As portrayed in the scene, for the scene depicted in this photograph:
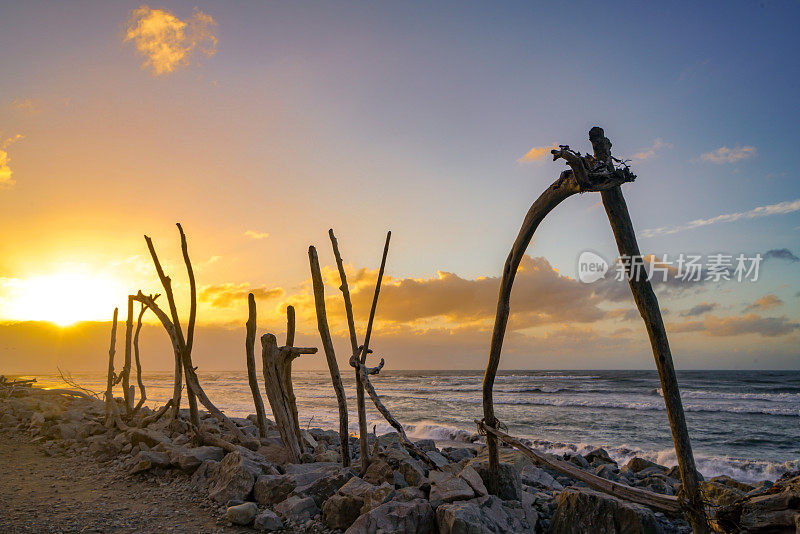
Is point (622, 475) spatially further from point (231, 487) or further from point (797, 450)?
point (797, 450)

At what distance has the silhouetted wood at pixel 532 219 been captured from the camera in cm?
375

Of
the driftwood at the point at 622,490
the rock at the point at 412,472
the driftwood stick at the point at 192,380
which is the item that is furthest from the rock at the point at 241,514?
the driftwood stick at the point at 192,380

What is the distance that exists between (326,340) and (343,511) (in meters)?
2.76

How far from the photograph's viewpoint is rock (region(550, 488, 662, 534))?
4109mm

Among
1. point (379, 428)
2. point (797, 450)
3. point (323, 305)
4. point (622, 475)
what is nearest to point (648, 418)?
point (797, 450)

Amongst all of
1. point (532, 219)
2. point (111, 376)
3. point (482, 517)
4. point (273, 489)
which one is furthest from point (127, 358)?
point (532, 219)

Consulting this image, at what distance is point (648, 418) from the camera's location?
21.5m

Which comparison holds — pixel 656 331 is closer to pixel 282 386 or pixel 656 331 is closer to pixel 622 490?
pixel 622 490

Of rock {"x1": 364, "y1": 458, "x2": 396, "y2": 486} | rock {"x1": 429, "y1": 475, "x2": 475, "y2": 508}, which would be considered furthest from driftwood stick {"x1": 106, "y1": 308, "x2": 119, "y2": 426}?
rock {"x1": 429, "y1": 475, "x2": 475, "y2": 508}

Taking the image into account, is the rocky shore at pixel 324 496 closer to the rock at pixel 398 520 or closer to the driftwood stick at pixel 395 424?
the rock at pixel 398 520

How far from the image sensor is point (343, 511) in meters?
5.05

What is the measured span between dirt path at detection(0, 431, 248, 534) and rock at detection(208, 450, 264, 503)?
186mm

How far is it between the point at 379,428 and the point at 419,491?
14478 mm

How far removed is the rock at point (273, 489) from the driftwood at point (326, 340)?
1334 mm
